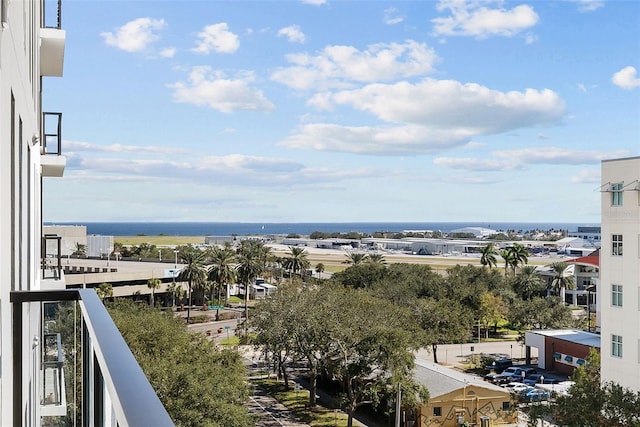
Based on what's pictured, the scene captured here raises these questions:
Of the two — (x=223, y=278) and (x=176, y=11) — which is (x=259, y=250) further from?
(x=176, y=11)

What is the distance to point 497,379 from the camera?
1059 inches

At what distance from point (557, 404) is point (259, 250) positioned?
34773 mm

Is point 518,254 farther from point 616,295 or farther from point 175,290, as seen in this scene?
point 616,295

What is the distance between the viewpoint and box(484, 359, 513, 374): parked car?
29.1 m

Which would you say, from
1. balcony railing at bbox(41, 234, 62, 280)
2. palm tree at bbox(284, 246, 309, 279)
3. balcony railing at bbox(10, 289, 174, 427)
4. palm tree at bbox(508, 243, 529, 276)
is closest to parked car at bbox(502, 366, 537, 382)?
balcony railing at bbox(41, 234, 62, 280)

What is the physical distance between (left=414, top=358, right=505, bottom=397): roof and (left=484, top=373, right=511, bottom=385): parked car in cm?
345

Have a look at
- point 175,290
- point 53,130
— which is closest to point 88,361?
point 53,130

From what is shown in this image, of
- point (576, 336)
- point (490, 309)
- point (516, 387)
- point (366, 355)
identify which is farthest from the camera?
point (490, 309)

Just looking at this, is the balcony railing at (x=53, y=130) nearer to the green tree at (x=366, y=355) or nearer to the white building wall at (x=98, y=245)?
the green tree at (x=366, y=355)

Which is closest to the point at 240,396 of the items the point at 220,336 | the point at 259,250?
the point at 220,336

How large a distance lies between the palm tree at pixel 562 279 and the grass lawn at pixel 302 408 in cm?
2863

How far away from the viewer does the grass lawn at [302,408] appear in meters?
21.3

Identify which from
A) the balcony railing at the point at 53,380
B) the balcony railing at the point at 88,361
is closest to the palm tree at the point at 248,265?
the balcony railing at the point at 53,380

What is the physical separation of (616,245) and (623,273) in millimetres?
749
